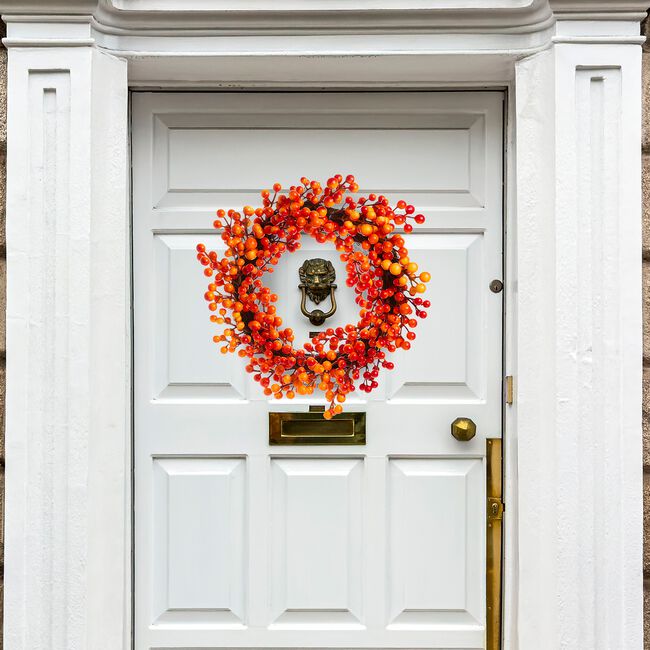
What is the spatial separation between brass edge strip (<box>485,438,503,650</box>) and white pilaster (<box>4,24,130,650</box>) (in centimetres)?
113

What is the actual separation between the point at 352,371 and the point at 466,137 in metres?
0.78

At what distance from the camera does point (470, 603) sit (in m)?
1.96

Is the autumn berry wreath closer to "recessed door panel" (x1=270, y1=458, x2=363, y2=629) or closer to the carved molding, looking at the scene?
"recessed door panel" (x1=270, y1=458, x2=363, y2=629)

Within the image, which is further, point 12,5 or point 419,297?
point 419,297

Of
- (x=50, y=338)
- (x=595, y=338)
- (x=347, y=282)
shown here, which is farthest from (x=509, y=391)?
(x=50, y=338)

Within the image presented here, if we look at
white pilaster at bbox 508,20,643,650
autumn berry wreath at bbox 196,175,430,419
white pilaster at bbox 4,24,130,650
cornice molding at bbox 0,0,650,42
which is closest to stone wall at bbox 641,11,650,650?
white pilaster at bbox 508,20,643,650

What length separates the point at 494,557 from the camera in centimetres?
194

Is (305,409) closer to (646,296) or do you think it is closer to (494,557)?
(494,557)

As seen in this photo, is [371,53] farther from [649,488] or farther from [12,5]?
[649,488]

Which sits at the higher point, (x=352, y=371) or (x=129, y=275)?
(x=129, y=275)

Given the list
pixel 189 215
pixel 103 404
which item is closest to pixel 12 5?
pixel 189 215

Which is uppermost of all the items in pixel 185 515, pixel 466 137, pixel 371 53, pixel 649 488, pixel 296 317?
pixel 371 53

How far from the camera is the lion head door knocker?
193 cm

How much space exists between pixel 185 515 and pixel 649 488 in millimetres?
1309
